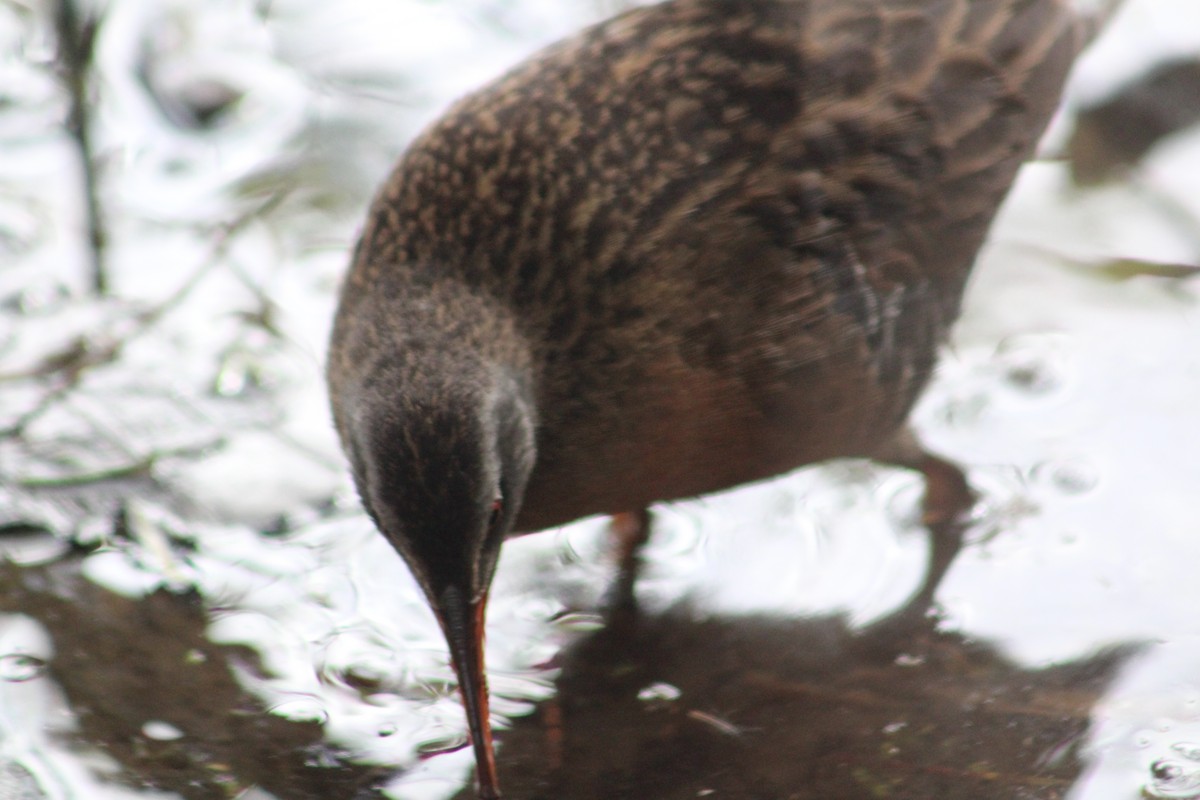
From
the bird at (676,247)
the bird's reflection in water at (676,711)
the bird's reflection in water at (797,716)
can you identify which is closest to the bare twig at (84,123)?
the bird's reflection in water at (676,711)

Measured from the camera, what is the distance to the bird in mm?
3332

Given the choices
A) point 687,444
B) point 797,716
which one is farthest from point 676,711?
point 687,444

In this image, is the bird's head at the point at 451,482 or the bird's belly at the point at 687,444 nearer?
the bird's head at the point at 451,482

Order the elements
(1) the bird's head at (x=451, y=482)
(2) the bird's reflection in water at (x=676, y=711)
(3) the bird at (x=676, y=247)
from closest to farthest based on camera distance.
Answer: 1. (1) the bird's head at (x=451, y=482)
2. (3) the bird at (x=676, y=247)
3. (2) the bird's reflection in water at (x=676, y=711)

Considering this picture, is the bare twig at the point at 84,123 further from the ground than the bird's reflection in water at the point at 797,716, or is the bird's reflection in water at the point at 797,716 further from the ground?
the bare twig at the point at 84,123

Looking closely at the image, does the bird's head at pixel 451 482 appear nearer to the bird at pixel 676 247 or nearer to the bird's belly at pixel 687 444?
the bird at pixel 676 247

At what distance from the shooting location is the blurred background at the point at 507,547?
352 cm

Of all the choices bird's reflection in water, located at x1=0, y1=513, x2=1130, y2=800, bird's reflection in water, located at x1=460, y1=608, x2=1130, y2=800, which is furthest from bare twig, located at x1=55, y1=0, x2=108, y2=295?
bird's reflection in water, located at x1=460, y1=608, x2=1130, y2=800

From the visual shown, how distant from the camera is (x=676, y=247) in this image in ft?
11.5

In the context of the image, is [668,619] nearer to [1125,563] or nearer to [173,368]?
[1125,563]

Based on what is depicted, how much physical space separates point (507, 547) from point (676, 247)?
42.2 inches

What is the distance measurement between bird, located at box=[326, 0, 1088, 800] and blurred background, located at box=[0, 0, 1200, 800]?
0.38 meters

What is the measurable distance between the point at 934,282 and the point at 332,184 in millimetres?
2246

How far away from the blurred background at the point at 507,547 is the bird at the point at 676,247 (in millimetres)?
379
